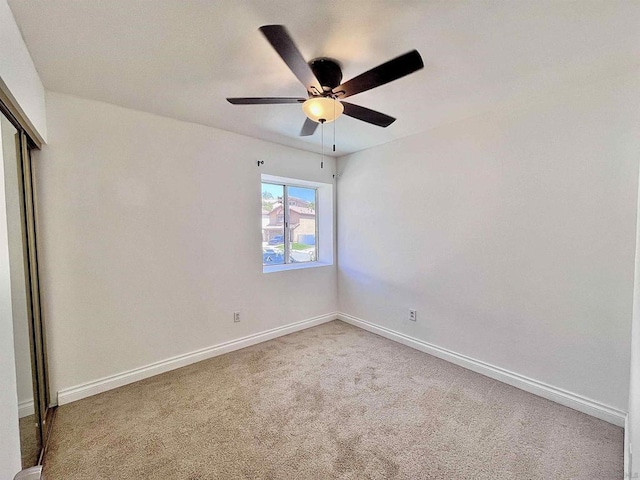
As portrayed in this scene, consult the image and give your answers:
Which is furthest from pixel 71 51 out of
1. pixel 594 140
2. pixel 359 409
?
pixel 594 140

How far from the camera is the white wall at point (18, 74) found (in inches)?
46.8

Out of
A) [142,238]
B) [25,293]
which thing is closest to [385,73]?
[142,238]

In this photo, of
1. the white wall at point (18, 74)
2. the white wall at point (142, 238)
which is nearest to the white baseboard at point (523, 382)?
the white wall at point (142, 238)

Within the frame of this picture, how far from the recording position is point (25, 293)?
1.62m

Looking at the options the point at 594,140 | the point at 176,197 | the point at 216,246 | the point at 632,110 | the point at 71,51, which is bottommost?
the point at 216,246

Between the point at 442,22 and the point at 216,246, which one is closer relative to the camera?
the point at 442,22

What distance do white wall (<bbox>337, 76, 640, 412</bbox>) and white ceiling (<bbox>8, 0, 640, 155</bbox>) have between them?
1.05ft

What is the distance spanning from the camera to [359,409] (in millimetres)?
1967

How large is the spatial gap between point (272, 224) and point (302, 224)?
492 millimetres

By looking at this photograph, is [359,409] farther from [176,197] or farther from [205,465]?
[176,197]

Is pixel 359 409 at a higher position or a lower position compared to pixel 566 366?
lower

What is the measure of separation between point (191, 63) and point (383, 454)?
2603 mm

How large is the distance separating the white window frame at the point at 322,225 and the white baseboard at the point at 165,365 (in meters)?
0.78

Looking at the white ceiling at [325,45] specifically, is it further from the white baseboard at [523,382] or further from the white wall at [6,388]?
the white baseboard at [523,382]
